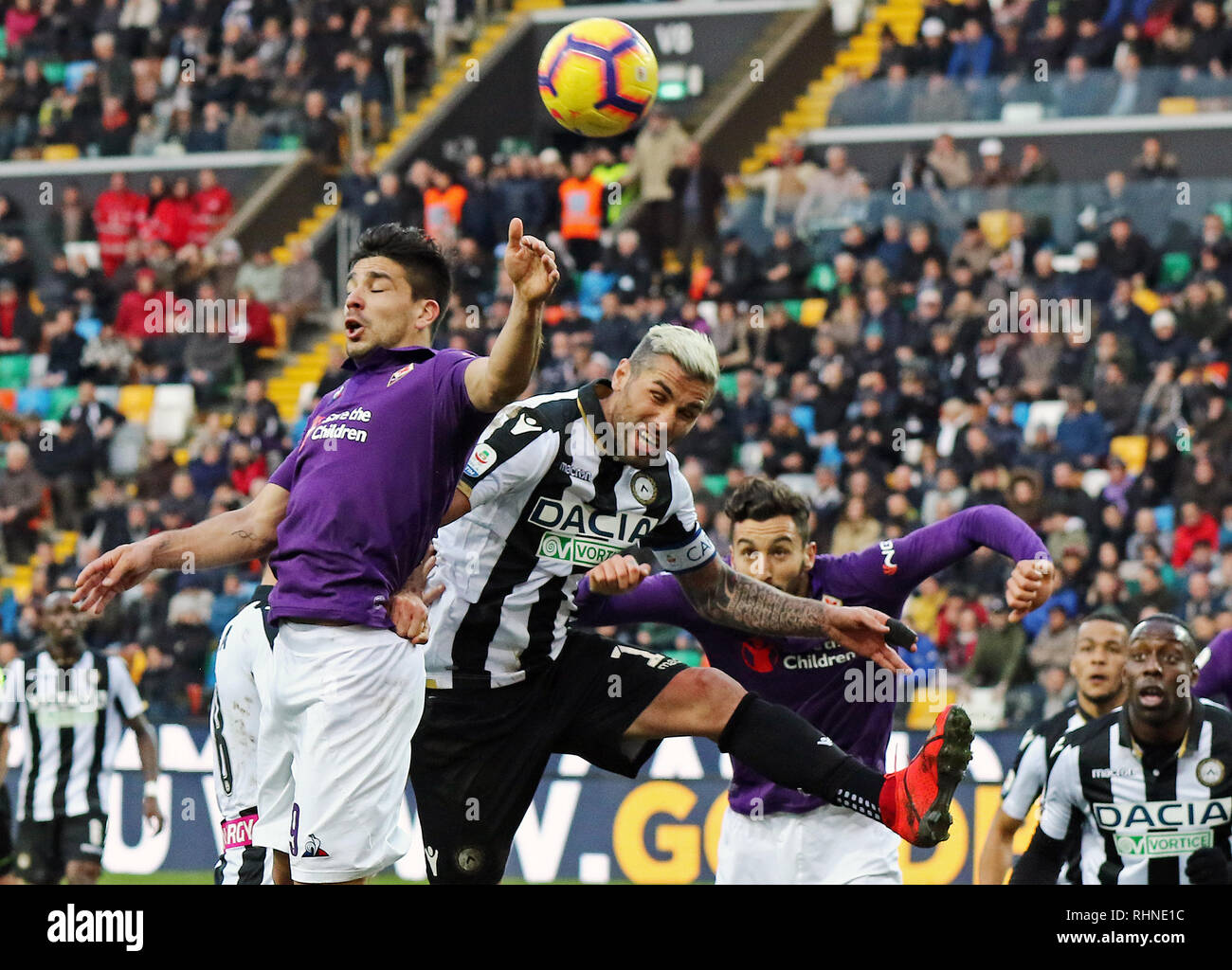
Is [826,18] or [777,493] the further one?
[826,18]

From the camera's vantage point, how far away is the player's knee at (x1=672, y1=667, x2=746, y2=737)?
6324mm

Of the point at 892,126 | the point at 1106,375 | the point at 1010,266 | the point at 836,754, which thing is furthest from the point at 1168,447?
the point at 836,754

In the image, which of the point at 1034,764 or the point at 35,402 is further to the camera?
the point at 35,402

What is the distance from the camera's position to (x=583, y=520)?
638cm

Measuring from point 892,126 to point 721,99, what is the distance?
122 inches

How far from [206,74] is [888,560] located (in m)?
18.8

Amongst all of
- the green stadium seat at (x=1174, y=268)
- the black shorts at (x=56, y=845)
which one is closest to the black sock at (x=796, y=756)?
the black shorts at (x=56, y=845)

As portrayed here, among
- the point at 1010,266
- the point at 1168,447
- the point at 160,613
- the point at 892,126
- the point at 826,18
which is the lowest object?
the point at 160,613

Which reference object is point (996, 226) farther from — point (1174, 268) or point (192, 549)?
point (192, 549)

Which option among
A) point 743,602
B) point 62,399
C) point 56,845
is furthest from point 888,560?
point 62,399

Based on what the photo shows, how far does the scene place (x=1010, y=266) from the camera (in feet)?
56.2

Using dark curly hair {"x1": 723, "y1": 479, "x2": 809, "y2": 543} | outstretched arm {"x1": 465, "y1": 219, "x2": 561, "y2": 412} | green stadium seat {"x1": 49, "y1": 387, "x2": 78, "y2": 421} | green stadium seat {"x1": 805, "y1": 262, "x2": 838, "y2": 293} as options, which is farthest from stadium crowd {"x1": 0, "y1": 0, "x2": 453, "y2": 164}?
outstretched arm {"x1": 465, "y1": 219, "x2": 561, "y2": 412}

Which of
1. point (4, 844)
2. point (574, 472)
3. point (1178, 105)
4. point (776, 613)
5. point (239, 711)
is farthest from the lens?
point (1178, 105)
